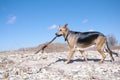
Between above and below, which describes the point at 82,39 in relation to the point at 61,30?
below

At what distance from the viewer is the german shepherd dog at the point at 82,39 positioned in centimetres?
1338

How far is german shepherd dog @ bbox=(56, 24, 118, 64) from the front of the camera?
13375mm

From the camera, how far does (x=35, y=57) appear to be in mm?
16938

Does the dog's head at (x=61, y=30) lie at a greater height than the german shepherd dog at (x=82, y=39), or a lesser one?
greater

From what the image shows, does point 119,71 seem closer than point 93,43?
Yes

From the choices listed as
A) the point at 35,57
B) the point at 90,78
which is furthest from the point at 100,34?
the point at 35,57

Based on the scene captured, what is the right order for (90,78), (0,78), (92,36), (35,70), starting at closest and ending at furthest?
1. (90,78)
2. (0,78)
3. (35,70)
4. (92,36)

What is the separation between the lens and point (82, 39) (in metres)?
13.6

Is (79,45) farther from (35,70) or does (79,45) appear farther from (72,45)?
(35,70)

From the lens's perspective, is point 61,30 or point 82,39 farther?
point 61,30

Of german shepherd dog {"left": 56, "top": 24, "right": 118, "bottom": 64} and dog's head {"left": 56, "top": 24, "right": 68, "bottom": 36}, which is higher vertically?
dog's head {"left": 56, "top": 24, "right": 68, "bottom": 36}

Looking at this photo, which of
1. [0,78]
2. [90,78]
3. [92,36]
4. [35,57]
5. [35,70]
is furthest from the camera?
[35,57]

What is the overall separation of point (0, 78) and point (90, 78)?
362cm

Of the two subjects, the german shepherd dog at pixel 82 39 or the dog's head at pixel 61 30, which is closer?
the german shepherd dog at pixel 82 39
